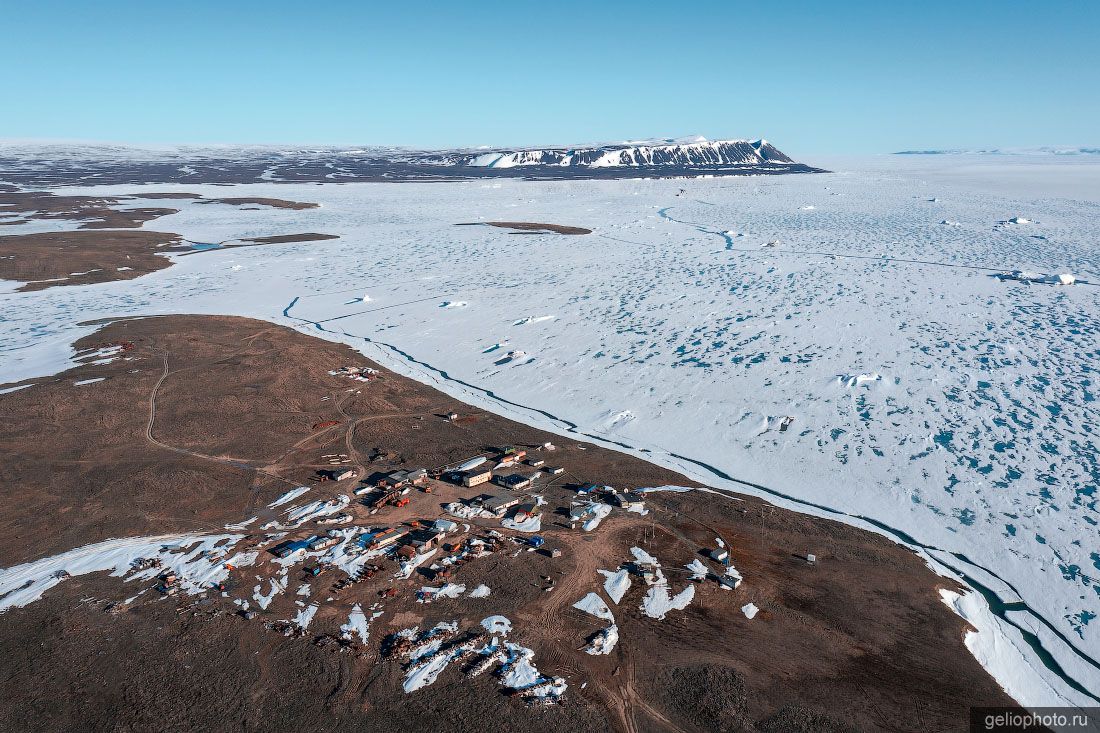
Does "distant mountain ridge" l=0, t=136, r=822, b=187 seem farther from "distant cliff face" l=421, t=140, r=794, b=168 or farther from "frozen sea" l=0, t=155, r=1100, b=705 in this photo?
"frozen sea" l=0, t=155, r=1100, b=705

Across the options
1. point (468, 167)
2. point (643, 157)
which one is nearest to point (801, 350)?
point (643, 157)

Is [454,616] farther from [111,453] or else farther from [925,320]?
[925,320]

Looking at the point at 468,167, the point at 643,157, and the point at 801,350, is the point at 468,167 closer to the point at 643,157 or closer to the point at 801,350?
the point at 643,157

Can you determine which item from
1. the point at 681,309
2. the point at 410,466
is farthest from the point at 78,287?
the point at 681,309

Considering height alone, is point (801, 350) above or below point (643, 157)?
below

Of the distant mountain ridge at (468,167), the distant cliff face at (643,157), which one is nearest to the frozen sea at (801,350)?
the distant mountain ridge at (468,167)
